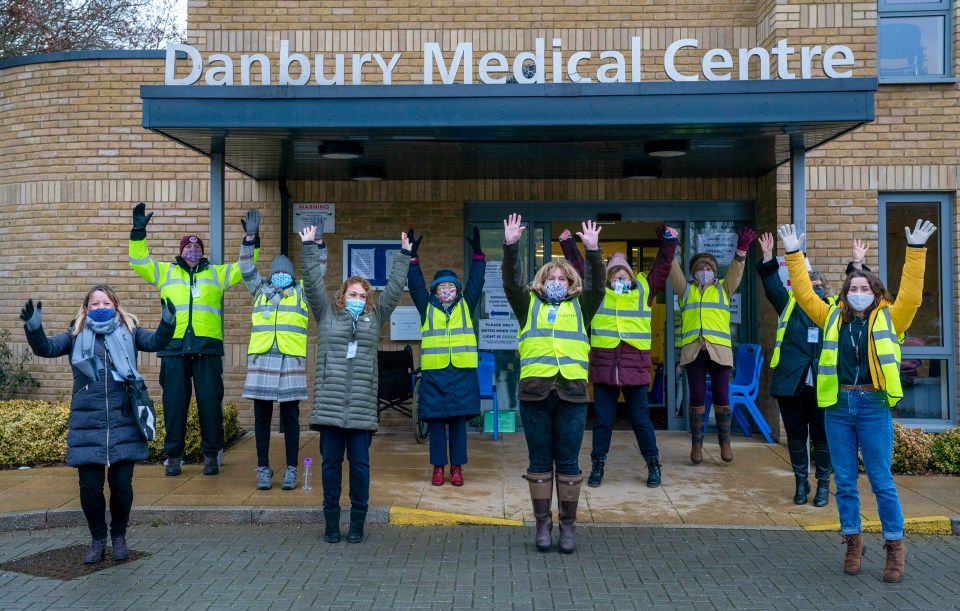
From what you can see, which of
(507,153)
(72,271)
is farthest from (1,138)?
(507,153)

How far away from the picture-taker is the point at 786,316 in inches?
287

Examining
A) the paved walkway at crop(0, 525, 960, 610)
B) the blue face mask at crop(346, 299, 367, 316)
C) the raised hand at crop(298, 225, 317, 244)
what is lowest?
the paved walkway at crop(0, 525, 960, 610)

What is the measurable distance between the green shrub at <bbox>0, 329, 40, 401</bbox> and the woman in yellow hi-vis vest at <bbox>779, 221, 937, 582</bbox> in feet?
28.7

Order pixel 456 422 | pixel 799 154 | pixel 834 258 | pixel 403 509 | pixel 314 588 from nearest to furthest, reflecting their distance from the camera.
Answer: pixel 314 588 → pixel 403 509 → pixel 456 422 → pixel 799 154 → pixel 834 258

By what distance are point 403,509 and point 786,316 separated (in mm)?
3387

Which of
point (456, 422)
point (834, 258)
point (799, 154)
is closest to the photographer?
point (456, 422)

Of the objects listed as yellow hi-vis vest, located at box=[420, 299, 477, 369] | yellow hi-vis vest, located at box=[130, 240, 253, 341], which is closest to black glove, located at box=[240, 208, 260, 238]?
yellow hi-vis vest, located at box=[130, 240, 253, 341]

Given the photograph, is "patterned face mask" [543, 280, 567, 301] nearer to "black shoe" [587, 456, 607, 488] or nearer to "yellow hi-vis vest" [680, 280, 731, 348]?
"black shoe" [587, 456, 607, 488]

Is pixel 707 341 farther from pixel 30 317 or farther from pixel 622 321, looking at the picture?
pixel 30 317

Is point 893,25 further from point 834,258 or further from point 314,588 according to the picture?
point 314,588

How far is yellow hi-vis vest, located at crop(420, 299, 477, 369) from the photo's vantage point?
7.77m

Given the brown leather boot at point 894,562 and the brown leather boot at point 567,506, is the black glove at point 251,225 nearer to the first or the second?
the brown leather boot at point 567,506

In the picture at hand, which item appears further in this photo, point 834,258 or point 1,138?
point 1,138

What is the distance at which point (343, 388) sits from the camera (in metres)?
6.29
